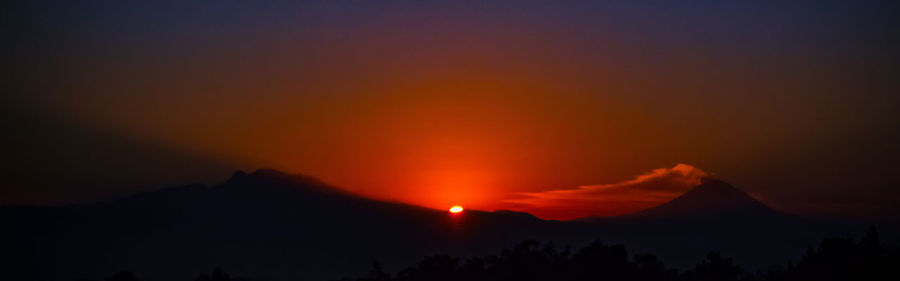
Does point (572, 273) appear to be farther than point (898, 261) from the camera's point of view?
Yes

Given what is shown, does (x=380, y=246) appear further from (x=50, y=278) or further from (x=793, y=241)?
(x=793, y=241)

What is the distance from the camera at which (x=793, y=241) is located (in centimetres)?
19012

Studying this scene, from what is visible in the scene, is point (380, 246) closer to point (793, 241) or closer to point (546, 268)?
point (793, 241)

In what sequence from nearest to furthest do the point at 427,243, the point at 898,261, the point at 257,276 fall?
the point at 898,261 → the point at 257,276 → the point at 427,243

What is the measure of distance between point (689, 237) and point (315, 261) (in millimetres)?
84869

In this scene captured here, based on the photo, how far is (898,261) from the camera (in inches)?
1141

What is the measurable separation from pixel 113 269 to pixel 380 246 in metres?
63.0

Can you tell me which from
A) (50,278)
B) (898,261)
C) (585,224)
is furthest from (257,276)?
(898,261)

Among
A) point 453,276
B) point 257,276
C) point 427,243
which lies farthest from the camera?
point 427,243

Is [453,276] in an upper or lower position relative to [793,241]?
lower

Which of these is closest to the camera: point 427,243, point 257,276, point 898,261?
point 898,261

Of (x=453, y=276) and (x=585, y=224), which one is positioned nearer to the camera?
(x=453, y=276)

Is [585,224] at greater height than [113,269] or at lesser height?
greater

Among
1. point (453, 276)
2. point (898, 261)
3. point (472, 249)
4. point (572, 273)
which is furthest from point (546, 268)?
point (472, 249)
